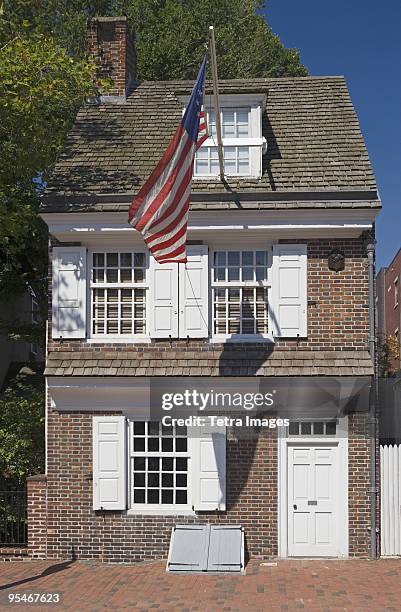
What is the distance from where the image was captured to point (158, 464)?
1413 centimetres

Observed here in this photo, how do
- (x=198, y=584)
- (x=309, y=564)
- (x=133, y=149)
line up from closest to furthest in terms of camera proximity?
(x=198, y=584)
(x=309, y=564)
(x=133, y=149)

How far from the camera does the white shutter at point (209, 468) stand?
13.9 m

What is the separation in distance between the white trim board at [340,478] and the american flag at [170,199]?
13.6 ft

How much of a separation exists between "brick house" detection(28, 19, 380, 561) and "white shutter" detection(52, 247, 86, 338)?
0.09ft

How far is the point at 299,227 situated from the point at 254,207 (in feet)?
2.98

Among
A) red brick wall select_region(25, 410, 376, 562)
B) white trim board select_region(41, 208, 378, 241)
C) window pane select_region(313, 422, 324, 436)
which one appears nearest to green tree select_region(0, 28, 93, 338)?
white trim board select_region(41, 208, 378, 241)

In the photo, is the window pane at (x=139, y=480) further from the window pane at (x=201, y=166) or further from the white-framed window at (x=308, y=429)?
the window pane at (x=201, y=166)

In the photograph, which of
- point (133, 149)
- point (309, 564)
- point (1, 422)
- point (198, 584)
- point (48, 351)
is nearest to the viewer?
point (198, 584)

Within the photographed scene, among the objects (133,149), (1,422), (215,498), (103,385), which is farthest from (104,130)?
(215,498)

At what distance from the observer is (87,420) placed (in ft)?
46.5

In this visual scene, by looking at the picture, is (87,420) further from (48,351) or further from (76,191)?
(76,191)

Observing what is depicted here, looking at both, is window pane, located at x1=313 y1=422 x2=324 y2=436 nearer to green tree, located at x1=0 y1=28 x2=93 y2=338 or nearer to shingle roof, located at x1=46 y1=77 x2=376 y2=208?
shingle roof, located at x1=46 y1=77 x2=376 y2=208

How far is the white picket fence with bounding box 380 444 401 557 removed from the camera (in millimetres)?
13883

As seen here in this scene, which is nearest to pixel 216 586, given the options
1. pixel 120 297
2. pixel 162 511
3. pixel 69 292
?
pixel 162 511
